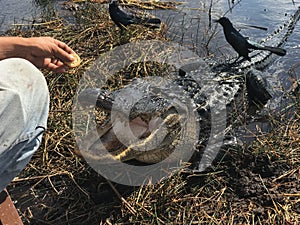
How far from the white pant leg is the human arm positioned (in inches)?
13.5

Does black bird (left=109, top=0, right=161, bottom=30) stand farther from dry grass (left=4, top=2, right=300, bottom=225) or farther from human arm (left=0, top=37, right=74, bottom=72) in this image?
human arm (left=0, top=37, right=74, bottom=72)

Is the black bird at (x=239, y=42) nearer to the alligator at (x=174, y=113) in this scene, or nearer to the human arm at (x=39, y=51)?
the alligator at (x=174, y=113)

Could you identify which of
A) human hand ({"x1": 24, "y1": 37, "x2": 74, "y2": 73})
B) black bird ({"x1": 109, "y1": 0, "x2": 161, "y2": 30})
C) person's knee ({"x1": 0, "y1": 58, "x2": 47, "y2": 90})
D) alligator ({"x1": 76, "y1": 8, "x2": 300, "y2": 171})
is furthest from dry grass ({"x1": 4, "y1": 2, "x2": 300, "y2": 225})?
black bird ({"x1": 109, "y1": 0, "x2": 161, "y2": 30})

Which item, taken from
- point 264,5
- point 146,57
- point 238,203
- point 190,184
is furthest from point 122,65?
point 264,5

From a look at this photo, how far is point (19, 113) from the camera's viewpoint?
4.37 feet

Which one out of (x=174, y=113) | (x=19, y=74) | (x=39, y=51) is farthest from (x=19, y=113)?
(x=174, y=113)

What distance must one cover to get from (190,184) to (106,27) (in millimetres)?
2381

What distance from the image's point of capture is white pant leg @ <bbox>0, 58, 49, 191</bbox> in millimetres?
1301

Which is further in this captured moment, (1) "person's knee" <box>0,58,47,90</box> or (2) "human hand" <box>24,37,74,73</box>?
(2) "human hand" <box>24,37,74,73</box>

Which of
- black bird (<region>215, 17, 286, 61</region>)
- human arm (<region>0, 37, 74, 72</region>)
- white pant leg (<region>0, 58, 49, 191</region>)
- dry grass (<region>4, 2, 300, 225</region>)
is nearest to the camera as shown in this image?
white pant leg (<region>0, 58, 49, 191</region>)

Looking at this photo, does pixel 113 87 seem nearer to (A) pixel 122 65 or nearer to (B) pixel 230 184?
(A) pixel 122 65

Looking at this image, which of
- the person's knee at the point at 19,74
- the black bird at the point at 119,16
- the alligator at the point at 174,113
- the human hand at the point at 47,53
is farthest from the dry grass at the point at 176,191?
the black bird at the point at 119,16

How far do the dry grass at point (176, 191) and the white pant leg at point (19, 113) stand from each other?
2.47 ft

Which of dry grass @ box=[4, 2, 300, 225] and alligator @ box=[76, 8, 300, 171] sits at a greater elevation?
alligator @ box=[76, 8, 300, 171]
